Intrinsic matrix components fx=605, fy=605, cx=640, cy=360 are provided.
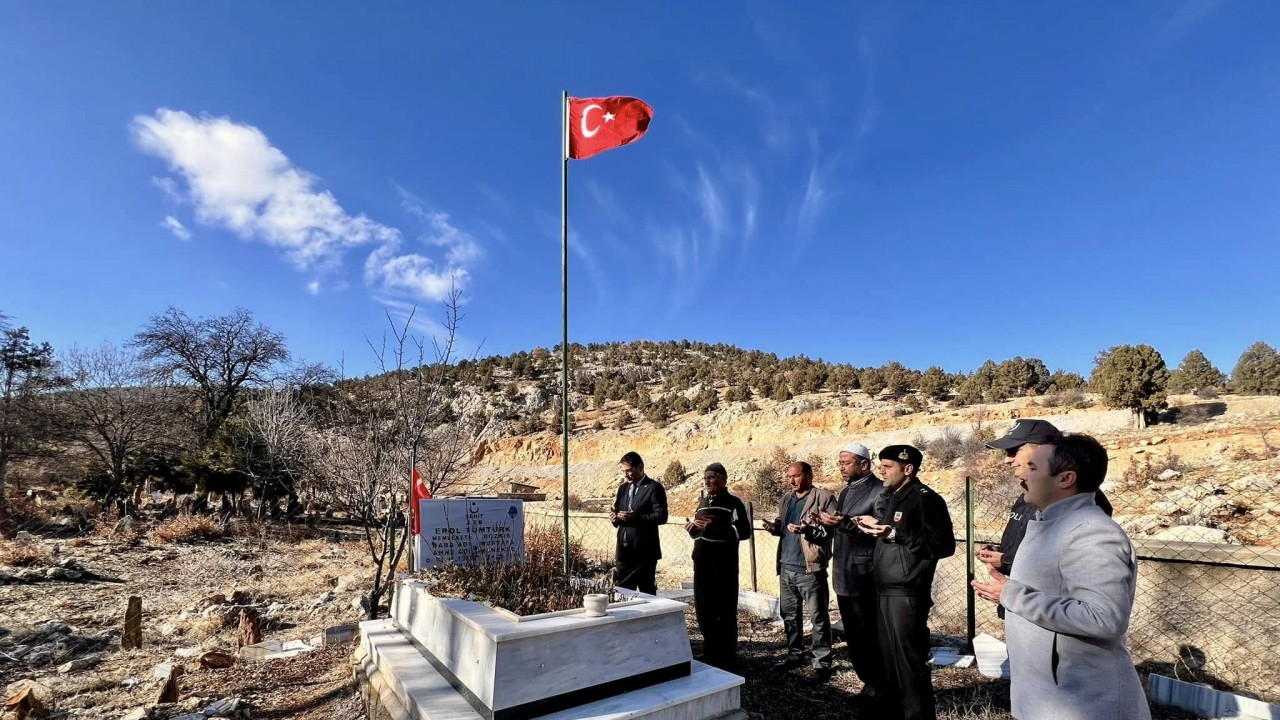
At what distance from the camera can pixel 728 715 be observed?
3867 millimetres

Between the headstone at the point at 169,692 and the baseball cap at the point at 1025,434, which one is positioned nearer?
the baseball cap at the point at 1025,434

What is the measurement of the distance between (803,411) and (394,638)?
25.3 meters

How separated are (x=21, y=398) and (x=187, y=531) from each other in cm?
1109

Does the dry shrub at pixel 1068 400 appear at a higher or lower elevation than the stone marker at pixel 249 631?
higher

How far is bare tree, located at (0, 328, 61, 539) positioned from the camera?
19078 millimetres

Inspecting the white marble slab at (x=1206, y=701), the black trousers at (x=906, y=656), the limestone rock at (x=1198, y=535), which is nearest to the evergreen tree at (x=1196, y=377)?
the limestone rock at (x=1198, y=535)

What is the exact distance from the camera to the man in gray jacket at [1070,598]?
203 cm

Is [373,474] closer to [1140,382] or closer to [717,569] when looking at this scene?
[717,569]

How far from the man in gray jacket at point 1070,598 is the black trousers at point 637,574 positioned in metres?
3.78

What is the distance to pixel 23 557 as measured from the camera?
11734mm

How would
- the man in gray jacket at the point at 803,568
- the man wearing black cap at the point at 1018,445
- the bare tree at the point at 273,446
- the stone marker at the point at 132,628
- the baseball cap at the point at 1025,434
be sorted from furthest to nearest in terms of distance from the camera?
the bare tree at the point at 273,446 < the stone marker at the point at 132,628 < the man in gray jacket at the point at 803,568 < the baseball cap at the point at 1025,434 < the man wearing black cap at the point at 1018,445

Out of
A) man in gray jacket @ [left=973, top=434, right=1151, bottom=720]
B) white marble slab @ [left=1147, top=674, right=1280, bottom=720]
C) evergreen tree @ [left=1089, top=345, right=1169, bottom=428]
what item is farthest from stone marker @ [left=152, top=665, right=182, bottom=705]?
evergreen tree @ [left=1089, top=345, right=1169, bottom=428]

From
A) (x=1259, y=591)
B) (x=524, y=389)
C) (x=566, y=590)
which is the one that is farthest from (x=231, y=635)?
(x=524, y=389)

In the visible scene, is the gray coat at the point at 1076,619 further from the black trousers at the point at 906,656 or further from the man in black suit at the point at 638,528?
the man in black suit at the point at 638,528
